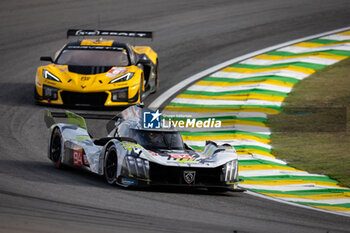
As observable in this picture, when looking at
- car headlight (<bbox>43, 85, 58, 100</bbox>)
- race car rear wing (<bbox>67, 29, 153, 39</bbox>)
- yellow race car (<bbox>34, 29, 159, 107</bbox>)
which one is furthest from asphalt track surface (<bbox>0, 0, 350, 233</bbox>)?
race car rear wing (<bbox>67, 29, 153, 39</bbox>)

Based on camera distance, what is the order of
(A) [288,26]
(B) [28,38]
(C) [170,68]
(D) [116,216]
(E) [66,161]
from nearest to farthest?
1. (D) [116,216]
2. (E) [66,161]
3. (C) [170,68]
4. (B) [28,38]
5. (A) [288,26]

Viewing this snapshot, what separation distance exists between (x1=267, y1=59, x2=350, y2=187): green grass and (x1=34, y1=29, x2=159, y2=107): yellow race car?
3.13 meters

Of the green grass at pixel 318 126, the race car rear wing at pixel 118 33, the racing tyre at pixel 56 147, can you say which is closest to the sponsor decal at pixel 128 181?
the racing tyre at pixel 56 147

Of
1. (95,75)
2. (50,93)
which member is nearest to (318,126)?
(95,75)

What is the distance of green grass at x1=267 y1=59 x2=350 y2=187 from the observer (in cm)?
1334

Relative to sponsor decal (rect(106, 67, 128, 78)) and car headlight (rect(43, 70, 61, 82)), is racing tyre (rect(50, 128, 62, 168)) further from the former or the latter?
sponsor decal (rect(106, 67, 128, 78))

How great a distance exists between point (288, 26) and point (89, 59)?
30.8ft

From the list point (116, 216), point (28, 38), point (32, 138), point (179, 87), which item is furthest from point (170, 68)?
point (116, 216)

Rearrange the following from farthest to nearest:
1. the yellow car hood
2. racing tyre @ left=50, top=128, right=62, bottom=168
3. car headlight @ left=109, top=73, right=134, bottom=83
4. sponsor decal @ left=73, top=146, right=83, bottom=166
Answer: car headlight @ left=109, top=73, right=134, bottom=83
the yellow car hood
racing tyre @ left=50, top=128, right=62, bottom=168
sponsor decal @ left=73, top=146, right=83, bottom=166

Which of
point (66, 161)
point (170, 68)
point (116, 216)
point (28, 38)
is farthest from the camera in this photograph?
point (28, 38)

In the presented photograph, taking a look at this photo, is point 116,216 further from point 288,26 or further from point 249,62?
point 288,26

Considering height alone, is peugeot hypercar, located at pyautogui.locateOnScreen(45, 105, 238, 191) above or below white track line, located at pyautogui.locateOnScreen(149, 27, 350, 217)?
below

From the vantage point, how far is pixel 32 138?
13836mm

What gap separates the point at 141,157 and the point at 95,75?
6442mm
